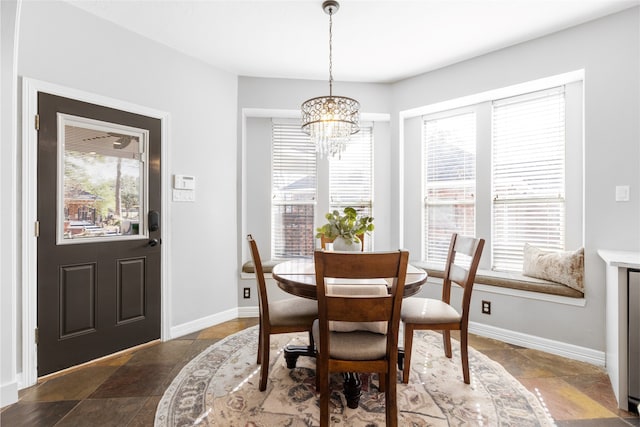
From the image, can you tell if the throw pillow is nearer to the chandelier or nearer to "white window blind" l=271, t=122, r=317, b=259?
the chandelier

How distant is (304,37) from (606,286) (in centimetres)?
313

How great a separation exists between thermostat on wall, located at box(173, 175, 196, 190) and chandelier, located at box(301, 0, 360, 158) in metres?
1.35

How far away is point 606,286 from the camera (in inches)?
90.7

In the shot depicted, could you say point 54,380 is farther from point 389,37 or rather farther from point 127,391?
point 389,37

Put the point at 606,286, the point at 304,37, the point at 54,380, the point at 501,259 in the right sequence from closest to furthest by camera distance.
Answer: the point at 54,380, the point at 606,286, the point at 304,37, the point at 501,259

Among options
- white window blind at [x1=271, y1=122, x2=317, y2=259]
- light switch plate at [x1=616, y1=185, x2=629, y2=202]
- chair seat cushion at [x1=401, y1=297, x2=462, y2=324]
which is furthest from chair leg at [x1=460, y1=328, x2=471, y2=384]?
white window blind at [x1=271, y1=122, x2=317, y2=259]

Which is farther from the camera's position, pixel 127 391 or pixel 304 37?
pixel 304 37

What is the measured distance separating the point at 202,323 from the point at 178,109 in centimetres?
213

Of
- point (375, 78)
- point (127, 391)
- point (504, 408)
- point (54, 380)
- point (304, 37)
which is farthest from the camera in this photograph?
point (375, 78)

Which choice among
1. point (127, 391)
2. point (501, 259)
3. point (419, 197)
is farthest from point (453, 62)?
point (127, 391)

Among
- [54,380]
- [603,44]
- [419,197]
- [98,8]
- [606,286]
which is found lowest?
[54,380]

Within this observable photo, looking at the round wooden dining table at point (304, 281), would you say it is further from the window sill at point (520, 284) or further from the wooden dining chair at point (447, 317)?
the window sill at point (520, 284)

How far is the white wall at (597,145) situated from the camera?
225 cm

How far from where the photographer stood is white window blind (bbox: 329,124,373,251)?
3.81 m
